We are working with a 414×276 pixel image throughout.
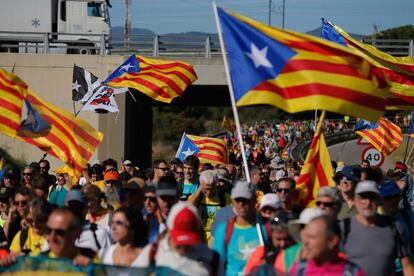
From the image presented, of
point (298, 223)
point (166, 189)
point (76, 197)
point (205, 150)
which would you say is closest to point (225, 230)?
point (166, 189)

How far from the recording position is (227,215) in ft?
32.5

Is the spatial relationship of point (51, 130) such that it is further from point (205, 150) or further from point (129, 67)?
point (205, 150)

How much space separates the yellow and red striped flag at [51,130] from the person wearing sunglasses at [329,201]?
243 centimetres

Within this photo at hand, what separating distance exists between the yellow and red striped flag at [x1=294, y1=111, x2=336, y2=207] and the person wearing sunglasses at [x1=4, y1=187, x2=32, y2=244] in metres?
2.57

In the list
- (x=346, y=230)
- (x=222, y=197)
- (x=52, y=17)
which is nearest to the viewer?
(x=346, y=230)

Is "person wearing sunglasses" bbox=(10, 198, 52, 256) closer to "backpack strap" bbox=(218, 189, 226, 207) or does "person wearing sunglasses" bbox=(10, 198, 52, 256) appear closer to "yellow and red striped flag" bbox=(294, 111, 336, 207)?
"yellow and red striped flag" bbox=(294, 111, 336, 207)

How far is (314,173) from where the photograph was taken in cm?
1053

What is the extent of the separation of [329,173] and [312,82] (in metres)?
0.99

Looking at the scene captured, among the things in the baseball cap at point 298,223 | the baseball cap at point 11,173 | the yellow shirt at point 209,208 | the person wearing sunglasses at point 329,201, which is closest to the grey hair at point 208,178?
the yellow shirt at point 209,208

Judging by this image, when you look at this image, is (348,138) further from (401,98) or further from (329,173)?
(329,173)

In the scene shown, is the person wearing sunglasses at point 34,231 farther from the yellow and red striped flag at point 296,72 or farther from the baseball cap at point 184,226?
the baseball cap at point 184,226

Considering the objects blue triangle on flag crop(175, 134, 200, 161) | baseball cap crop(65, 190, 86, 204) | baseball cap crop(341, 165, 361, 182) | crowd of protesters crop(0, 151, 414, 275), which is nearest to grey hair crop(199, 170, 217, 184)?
crowd of protesters crop(0, 151, 414, 275)

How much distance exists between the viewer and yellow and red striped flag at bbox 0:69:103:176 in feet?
34.9

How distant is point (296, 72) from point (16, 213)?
3.11 m
